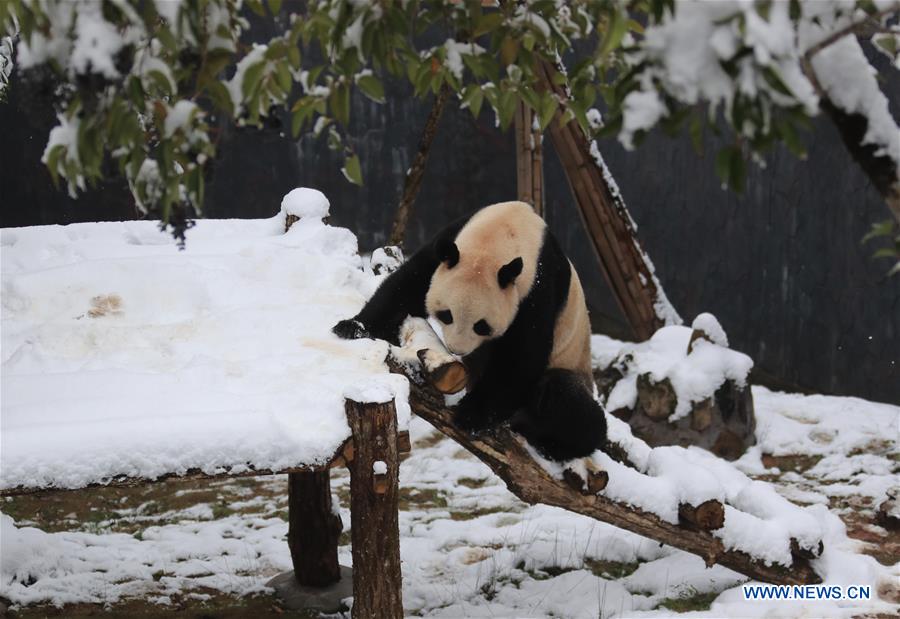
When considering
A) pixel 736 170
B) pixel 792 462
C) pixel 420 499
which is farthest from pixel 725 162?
pixel 792 462

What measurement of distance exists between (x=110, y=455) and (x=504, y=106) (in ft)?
5.86

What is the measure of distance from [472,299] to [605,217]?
3830mm

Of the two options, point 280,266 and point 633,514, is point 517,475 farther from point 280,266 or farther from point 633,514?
point 280,266

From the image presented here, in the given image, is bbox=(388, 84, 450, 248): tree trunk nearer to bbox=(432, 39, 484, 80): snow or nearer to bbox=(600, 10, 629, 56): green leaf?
bbox=(432, 39, 484, 80): snow

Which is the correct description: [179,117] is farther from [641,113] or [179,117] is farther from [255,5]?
[641,113]

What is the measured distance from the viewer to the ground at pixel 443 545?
4570 mm

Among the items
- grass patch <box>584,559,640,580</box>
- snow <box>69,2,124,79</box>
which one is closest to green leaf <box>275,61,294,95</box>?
snow <box>69,2,124,79</box>

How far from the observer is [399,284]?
13.5 ft

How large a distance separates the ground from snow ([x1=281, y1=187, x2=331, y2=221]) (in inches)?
71.4

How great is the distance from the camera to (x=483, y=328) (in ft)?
12.4

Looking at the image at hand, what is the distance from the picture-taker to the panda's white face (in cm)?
371

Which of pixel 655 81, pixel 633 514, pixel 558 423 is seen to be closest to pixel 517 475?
pixel 558 423

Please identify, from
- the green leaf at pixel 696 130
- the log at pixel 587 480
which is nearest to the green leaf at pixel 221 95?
the green leaf at pixel 696 130

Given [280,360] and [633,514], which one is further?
[633,514]
